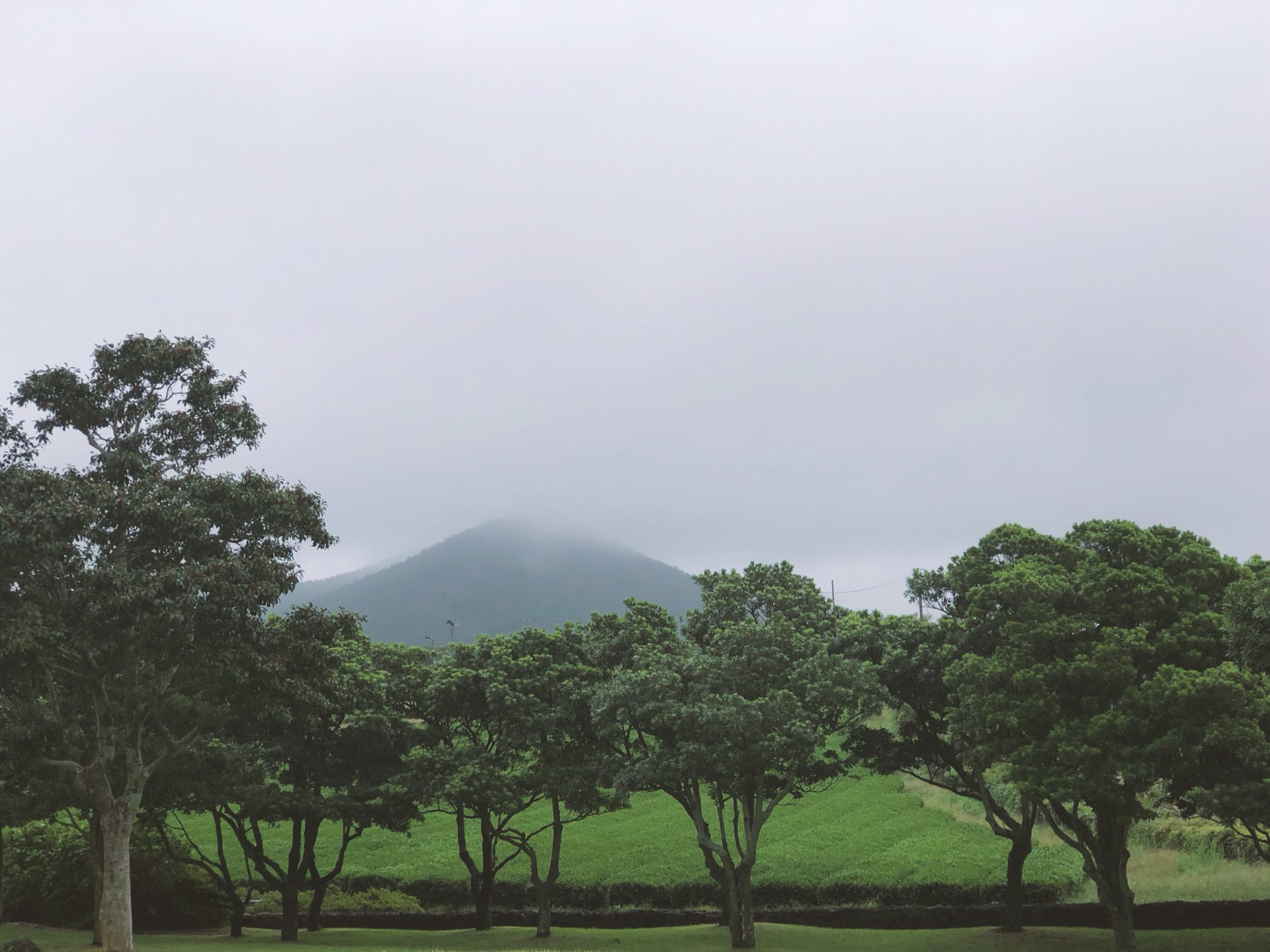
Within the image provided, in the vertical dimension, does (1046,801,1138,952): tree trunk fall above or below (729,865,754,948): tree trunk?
above

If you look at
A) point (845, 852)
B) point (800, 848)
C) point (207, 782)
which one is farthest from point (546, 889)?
point (845, 852)

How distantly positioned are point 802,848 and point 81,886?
98.6ft

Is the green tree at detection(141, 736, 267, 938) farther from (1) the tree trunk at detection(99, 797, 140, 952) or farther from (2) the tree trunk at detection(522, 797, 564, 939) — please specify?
(2) the tree trunk at detection(522, 797, 564, 939)

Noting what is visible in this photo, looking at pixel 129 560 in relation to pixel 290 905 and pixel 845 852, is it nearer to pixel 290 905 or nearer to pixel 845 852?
pixel 290 905

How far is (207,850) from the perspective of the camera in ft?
161

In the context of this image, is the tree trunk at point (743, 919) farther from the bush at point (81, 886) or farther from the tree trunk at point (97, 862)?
the bush at point (81, 886)

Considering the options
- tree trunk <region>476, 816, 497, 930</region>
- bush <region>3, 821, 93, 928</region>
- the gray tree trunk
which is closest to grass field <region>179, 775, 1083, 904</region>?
tree trunk <region>476, 816, 497, 930</region>

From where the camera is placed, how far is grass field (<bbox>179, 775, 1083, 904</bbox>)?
123 ft

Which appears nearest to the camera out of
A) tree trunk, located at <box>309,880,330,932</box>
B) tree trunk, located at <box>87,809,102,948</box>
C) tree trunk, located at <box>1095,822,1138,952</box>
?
tree trunk, located at <box>1095,822,1138,952</box>

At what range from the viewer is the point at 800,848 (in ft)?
141

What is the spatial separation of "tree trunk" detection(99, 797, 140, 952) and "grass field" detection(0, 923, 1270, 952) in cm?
406

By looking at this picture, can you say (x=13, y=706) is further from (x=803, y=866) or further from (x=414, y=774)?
(x=803, y=866)

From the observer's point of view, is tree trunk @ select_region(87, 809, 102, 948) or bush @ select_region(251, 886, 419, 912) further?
bush @ select_region(251, 886, 419, 912)

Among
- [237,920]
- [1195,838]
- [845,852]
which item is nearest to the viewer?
[237,920]
